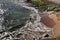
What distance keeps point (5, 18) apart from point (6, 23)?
142 cm

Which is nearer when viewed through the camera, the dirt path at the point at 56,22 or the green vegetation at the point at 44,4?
the dirt path at the point at 56,22

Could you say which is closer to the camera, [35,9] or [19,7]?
[35,9]

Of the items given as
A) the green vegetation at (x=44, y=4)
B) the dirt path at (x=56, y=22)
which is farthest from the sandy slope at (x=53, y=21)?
the green vegetation at (x=44, y=4)

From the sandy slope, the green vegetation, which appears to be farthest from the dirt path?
the green vegetation

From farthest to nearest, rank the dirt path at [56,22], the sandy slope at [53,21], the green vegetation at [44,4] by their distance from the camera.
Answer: the green vegetation at [44,4]
the sandy slope at [53,21]
the dirt path at [56,22]

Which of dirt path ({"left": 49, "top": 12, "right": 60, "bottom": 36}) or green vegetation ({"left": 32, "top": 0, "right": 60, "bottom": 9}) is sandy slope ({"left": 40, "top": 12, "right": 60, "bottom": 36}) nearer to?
dirt path ({"left": 49, "top": 12, "right": 60, "bottom": 36})

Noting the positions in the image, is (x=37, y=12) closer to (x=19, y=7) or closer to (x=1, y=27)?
(x=19, y=7)

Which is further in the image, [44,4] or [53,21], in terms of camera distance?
[44,4]

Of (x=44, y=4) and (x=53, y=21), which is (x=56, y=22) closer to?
(x=53, y=21)

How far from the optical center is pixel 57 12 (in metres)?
21.2

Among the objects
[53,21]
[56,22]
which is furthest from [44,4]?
[56,22]

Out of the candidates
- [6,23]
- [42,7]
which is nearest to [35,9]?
[42,7]

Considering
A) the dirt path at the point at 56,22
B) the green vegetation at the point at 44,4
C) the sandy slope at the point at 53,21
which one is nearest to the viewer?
the dirt path at the point at 56,22

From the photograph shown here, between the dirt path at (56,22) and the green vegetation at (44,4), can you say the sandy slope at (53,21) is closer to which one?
the dirt path at (56,22)
